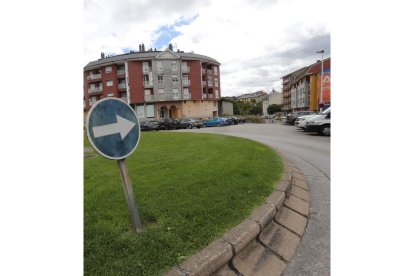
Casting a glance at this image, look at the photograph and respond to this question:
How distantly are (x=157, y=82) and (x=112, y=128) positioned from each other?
4224 cm

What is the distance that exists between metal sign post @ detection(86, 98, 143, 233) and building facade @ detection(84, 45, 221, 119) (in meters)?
40.8

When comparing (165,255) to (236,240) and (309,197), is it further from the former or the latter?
(309,197)

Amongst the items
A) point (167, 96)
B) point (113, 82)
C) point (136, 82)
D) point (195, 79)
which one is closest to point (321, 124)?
point (167, 96)

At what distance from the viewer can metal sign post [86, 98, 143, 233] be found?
6.95ft

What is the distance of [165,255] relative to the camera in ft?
6.89

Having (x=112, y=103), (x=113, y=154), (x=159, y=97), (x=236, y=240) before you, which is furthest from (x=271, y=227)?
(x=159, y=97)

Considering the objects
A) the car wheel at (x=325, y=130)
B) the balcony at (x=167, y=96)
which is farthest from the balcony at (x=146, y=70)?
the car wheel at (x=325, y=130)

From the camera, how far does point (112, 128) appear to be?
7.36ft

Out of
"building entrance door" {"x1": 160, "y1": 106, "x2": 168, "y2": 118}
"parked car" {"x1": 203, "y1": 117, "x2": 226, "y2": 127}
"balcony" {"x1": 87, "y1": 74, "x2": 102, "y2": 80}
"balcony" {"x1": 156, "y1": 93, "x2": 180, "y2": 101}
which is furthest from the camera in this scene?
"balcony" {"x1": 87, "y1": 74, "x2": 102, "y2": 80}

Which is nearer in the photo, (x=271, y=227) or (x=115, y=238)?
(x=115, y=238)

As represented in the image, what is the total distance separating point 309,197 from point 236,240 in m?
2.16

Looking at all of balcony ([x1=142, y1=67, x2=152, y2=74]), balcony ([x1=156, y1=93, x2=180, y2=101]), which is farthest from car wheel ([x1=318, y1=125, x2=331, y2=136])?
balcony ([x1=142, y1=67, x2=152, y2=74])

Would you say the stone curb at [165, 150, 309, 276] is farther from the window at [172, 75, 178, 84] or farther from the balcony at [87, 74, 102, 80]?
the balcony at [87, 74, 102, 80]

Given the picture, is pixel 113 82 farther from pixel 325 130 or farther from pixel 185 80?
pixel 325 130
